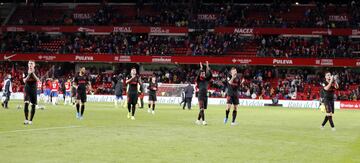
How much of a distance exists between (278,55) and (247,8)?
9515 mm

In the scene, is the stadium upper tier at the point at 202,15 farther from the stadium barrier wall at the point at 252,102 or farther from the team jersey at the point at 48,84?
the team jersey at the point at 48,84

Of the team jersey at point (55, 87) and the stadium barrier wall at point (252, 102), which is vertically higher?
the team jersey at point (55, 87)

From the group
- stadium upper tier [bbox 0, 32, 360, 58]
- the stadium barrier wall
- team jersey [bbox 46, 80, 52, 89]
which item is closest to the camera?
team jersey [bbox 46, 80, 52, 89]

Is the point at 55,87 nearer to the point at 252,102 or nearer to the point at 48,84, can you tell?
the point at 48,84

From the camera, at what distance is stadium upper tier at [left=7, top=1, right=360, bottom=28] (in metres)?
69.2

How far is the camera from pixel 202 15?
7325 centimetres

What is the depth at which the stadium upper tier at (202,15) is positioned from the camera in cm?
6919

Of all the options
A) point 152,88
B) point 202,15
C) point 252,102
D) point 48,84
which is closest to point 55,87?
point 48,84

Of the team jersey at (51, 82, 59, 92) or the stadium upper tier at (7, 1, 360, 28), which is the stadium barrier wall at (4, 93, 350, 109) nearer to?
the stadium upper tier at (7, 1, 360, 28)

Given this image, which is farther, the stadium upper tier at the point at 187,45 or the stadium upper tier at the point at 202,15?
the stadium upper tier at the point at 202,15

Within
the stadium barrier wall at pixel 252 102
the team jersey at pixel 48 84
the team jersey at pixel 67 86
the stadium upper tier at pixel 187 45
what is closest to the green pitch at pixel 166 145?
the team jersey at pixel 48 84

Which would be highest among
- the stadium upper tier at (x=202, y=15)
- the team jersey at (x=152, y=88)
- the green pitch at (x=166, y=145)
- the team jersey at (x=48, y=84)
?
the stadium upper tier at (x=202, y=15)

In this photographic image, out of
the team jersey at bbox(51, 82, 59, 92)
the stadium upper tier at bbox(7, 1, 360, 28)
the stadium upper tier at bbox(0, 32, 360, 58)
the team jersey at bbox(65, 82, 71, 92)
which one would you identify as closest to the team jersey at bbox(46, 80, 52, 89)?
the team jersey at bbox(51, 82, 59, 92)

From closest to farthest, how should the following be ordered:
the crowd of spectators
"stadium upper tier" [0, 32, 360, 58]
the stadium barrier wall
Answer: the stadium barrier wall < the crowd of spectators < "stadium upper tier" [0, 32, 360, 58]
